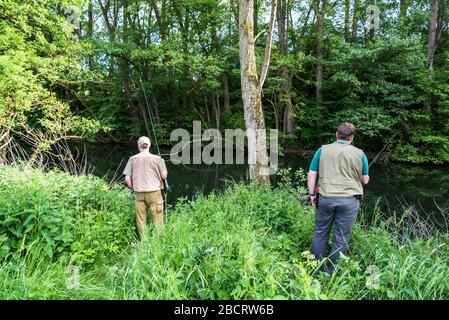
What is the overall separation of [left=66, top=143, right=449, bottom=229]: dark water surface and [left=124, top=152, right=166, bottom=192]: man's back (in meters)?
2.21

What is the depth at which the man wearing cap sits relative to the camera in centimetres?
458

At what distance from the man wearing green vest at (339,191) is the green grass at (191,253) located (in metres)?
0.29

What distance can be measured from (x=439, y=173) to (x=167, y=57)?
45.9ft

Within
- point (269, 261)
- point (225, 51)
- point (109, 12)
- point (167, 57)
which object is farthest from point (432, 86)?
point (109, 12)

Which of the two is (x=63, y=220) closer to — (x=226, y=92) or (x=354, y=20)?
(x=226, y=92)

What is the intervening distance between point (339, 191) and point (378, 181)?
9.86 metres

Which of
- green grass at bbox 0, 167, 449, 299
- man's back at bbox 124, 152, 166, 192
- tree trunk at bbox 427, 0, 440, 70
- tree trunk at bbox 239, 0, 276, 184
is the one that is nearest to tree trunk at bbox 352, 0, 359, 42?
tree trunk at bbox 427, 0, 440, 70

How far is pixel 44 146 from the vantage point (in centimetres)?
726

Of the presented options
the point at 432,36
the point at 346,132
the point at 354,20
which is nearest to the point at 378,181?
the point at 432,36

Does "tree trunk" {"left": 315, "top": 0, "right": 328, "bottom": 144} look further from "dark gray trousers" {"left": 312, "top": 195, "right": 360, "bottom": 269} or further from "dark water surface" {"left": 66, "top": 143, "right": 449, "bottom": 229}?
"dark gray trousers" {"left": 312, "top": 195, "right": 360, "bottom": 269}

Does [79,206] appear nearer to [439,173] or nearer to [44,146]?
[44,146]

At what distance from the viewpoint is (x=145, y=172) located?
460cm

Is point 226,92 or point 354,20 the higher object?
point 354,20

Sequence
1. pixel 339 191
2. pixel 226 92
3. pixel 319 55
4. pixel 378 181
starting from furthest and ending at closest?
pixel 226 92, pixel 319 55, pixel 378 181, pixel 339 191
